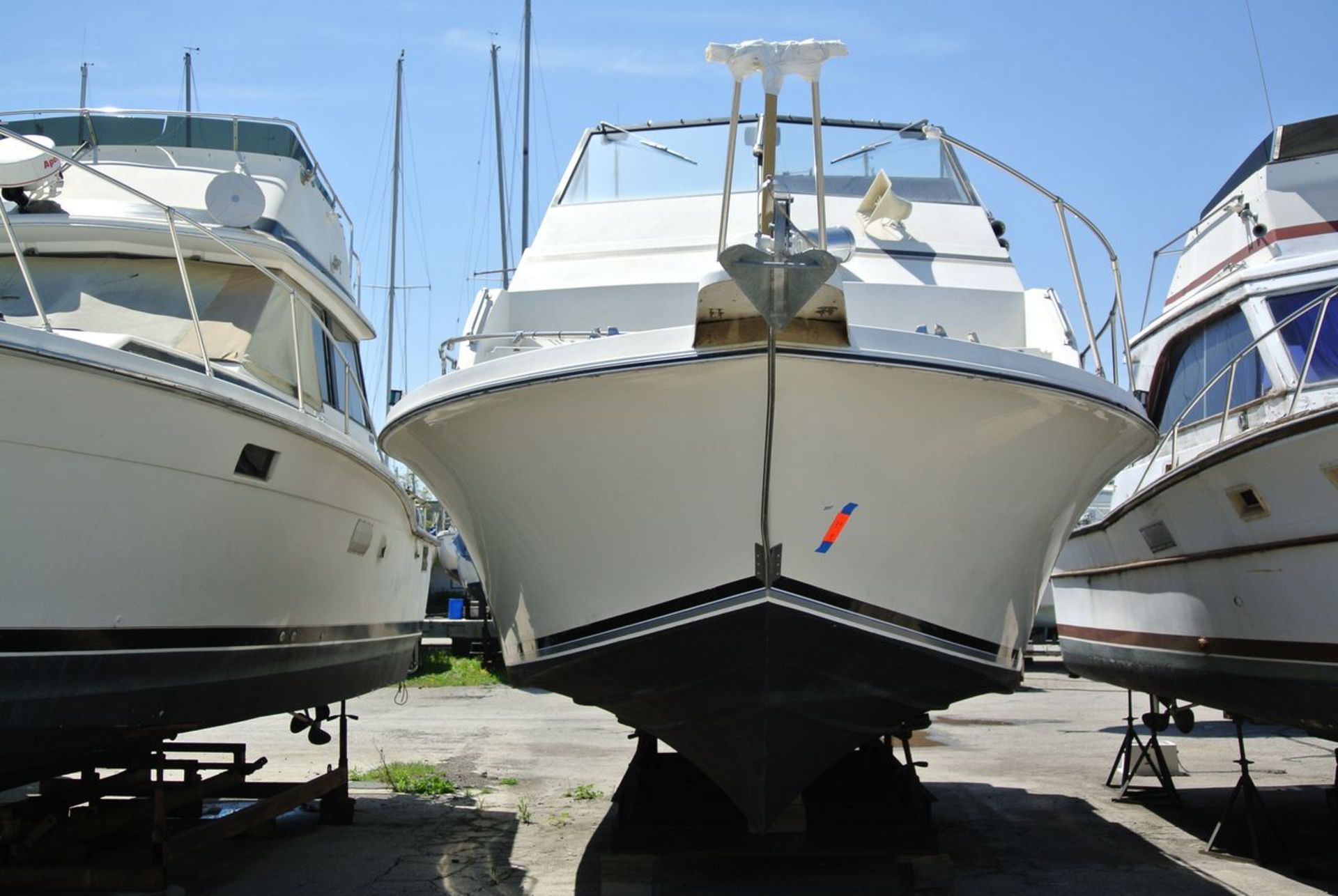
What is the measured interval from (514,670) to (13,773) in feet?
6.48

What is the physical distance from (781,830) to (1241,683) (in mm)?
2445

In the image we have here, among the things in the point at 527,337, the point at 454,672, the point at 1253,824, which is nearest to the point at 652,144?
the point at 527,337

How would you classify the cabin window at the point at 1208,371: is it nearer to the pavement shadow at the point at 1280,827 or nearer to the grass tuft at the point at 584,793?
the pavement shadow at the point at 1280,827

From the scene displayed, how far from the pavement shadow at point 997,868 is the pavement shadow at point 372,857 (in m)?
0.53

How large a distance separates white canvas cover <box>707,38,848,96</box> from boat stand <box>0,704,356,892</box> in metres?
3.62

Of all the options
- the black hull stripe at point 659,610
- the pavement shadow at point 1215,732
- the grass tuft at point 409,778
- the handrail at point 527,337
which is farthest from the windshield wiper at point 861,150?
the pavement shadow at point 1215,732

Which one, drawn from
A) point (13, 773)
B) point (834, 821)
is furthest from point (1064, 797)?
point (13, 773)

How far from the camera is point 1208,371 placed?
756 centimetres

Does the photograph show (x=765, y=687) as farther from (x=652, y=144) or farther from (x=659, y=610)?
(x=652, y=144)

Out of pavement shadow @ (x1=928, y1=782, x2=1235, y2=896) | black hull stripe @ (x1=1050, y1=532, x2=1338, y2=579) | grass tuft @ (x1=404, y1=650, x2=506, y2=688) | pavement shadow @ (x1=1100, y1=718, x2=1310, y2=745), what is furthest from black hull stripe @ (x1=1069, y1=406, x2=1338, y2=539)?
grass tuft @ (x1=404, y1=650, x2=506, y2=688)

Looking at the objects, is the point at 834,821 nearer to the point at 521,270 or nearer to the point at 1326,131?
the point at 521,270

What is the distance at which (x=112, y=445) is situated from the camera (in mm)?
4238

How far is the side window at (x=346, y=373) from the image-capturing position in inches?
284

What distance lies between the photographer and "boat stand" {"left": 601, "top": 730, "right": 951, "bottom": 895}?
479 cm
